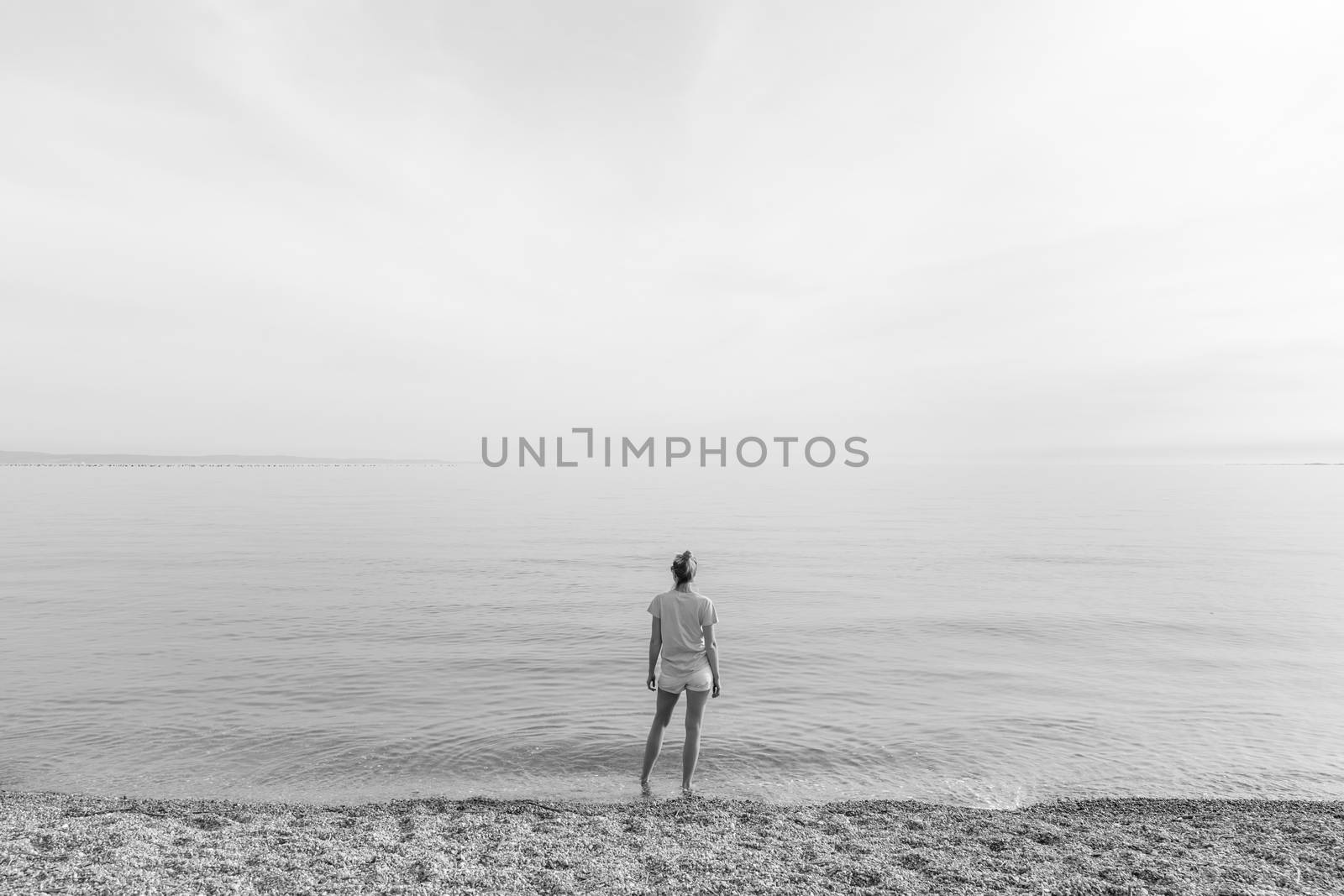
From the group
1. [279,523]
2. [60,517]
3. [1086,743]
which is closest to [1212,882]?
[1086,743]

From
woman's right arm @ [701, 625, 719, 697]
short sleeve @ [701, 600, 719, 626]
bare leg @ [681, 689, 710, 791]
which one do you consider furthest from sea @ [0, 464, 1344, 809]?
short sleeve @ [701, 600, 719, 626]

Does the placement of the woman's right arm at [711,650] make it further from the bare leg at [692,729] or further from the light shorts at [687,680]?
the bare leg at [692,729]

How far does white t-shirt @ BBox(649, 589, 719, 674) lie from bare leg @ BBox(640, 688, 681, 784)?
36cm

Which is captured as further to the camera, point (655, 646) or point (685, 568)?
point (655, 646)

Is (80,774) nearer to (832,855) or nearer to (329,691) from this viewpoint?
(329,691)

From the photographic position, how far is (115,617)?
2059cm

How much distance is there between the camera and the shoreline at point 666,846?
6.37 metres

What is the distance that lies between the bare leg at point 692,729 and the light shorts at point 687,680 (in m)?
0.08

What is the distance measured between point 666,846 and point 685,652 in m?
2.32

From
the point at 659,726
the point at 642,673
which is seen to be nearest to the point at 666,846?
the point at 659,726

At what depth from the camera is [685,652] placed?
927 cm

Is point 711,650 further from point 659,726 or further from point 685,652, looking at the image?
point 659,726

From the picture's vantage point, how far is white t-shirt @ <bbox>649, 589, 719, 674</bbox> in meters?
9.06

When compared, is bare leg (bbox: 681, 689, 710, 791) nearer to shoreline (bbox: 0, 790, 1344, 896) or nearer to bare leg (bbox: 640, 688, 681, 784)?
bare leg (bbox: 640, 688, 681, 784)
